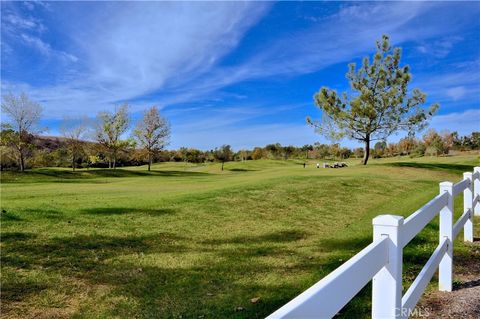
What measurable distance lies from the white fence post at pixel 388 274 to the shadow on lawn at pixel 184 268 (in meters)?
2.39

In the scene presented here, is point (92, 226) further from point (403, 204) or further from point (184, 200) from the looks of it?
point (403, 204)

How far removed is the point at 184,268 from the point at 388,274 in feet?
15.0

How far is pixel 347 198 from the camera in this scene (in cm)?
1511

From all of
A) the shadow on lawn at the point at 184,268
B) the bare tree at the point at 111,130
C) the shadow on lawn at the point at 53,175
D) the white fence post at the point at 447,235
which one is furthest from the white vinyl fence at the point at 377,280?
the bare tree at the point at 111,130

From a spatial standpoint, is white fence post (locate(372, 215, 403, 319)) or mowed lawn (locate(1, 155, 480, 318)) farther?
mowed lawn (locate(1, 155, 480, 318))

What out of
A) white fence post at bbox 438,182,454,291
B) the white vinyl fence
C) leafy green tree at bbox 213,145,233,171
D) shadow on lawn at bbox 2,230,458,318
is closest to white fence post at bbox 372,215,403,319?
the white vinyl fence

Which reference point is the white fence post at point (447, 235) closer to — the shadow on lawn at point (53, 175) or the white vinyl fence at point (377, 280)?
the white vinyl fence at point (377, 280)

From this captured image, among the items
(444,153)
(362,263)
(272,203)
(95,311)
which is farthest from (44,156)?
(444,153)

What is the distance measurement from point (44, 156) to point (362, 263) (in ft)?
162

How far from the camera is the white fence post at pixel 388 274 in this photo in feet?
7.90

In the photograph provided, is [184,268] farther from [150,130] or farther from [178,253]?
[150,130]

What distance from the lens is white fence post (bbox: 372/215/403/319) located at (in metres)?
2.41

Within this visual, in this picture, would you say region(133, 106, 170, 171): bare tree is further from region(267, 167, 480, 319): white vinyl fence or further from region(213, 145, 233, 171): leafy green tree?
region(267, 167, 480, 319): white vinyl fence

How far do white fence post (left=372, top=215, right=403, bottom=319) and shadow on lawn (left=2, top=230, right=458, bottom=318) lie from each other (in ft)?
7.83
